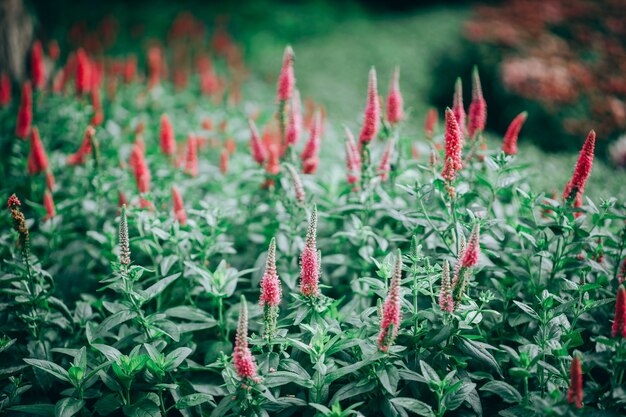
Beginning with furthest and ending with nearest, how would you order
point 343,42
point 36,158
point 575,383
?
point 343,42 < point 36,158 < point 575,383

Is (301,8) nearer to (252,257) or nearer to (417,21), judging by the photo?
(417,21)

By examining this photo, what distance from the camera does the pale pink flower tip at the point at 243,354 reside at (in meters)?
1.85

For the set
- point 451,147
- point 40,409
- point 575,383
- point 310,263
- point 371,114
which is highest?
point 371,114

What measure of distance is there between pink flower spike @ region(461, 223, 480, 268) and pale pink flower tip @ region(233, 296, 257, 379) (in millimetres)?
926

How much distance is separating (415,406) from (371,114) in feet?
5.45

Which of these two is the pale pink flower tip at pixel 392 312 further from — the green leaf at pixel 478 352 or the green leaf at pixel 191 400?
the green leaf at pixel 191 400

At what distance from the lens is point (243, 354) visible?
6.27 ft

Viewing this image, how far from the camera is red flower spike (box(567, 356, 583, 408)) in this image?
6.07ft

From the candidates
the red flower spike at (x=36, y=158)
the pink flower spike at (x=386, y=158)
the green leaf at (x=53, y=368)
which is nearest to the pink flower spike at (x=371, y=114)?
the pink flower spike at (x=386, y=158)

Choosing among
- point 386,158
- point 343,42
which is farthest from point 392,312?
point 343,42

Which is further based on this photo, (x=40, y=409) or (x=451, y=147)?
(x=451, y=147)

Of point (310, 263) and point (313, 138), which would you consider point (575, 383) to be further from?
point (313, 138)

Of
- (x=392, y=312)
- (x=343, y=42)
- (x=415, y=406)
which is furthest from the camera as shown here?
(x=343, y=42)

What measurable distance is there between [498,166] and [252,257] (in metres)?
1.65
